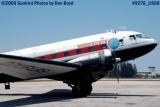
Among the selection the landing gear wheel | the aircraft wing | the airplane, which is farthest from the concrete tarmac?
the aircraft wing

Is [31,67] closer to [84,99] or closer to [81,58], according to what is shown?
[81,58]

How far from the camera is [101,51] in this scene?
21.7 metres

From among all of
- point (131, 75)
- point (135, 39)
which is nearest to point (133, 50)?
point (135, 39)

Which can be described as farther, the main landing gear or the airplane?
the main landing gear

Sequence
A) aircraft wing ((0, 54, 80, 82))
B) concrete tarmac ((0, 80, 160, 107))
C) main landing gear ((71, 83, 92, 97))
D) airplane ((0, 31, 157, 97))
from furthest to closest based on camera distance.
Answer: main landing gear ((71, 83, 92, 97)), airplane ((0, 31, 157, 97)), concrete tarmac ((0, 80, 160, 107)), aircraft wing ((0, 54, 80, 82))

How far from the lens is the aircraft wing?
18.3 metres

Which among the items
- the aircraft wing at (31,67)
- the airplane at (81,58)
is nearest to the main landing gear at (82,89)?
the airplane at (81,58)

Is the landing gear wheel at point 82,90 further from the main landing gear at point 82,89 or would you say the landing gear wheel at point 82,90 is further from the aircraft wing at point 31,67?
the aircraft wing at point 31,67

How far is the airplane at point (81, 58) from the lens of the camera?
21.0 metres

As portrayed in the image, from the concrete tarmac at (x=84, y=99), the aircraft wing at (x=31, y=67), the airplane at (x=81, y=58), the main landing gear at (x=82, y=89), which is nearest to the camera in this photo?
the aircraft wing at (x=31, y=67)

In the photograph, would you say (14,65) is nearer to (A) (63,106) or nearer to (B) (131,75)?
(A) (63,106)

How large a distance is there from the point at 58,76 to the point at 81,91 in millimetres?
1964

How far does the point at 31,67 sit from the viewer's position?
2019 cm

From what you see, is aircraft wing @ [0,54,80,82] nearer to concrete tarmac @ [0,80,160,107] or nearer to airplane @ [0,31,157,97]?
airplane @ [0,31,157,97]
